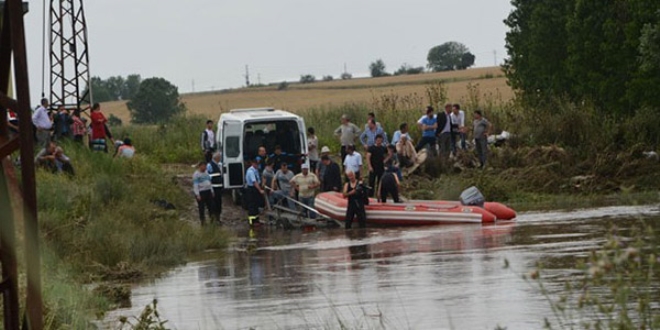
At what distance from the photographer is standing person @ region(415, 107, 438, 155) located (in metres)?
37.0

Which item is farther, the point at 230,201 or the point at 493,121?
the point at 493,121

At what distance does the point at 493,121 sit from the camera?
43.6 metres

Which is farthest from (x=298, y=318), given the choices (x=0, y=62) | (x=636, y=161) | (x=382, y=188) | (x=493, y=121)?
(x=493, y=121)

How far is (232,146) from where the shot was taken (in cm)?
3503

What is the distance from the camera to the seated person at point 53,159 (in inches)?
1277

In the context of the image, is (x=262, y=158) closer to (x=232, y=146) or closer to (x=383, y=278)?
(x=232, y=146)

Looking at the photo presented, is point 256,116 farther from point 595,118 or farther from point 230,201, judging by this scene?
point 595,118

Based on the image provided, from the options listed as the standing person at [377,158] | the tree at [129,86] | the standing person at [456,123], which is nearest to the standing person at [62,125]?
the standing person at [377,158]

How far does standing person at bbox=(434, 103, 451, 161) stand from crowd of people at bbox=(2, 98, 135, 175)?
834 cm

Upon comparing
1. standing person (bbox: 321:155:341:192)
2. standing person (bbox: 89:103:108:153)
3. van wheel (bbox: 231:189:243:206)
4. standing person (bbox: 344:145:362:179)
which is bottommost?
van wheel (bbox: 231:189:243:206)

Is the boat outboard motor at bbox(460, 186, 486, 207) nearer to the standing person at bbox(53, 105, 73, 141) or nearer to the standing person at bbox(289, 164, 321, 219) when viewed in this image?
the standing person at bbox(289, 164, 321, 219)

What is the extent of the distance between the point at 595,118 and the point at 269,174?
35.4ft

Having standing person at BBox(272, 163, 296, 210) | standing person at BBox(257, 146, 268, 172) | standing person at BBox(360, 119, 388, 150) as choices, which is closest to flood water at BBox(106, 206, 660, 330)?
standing person at BBox(272, 163, 296, 210)

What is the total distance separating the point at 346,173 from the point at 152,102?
77666 millimetres
